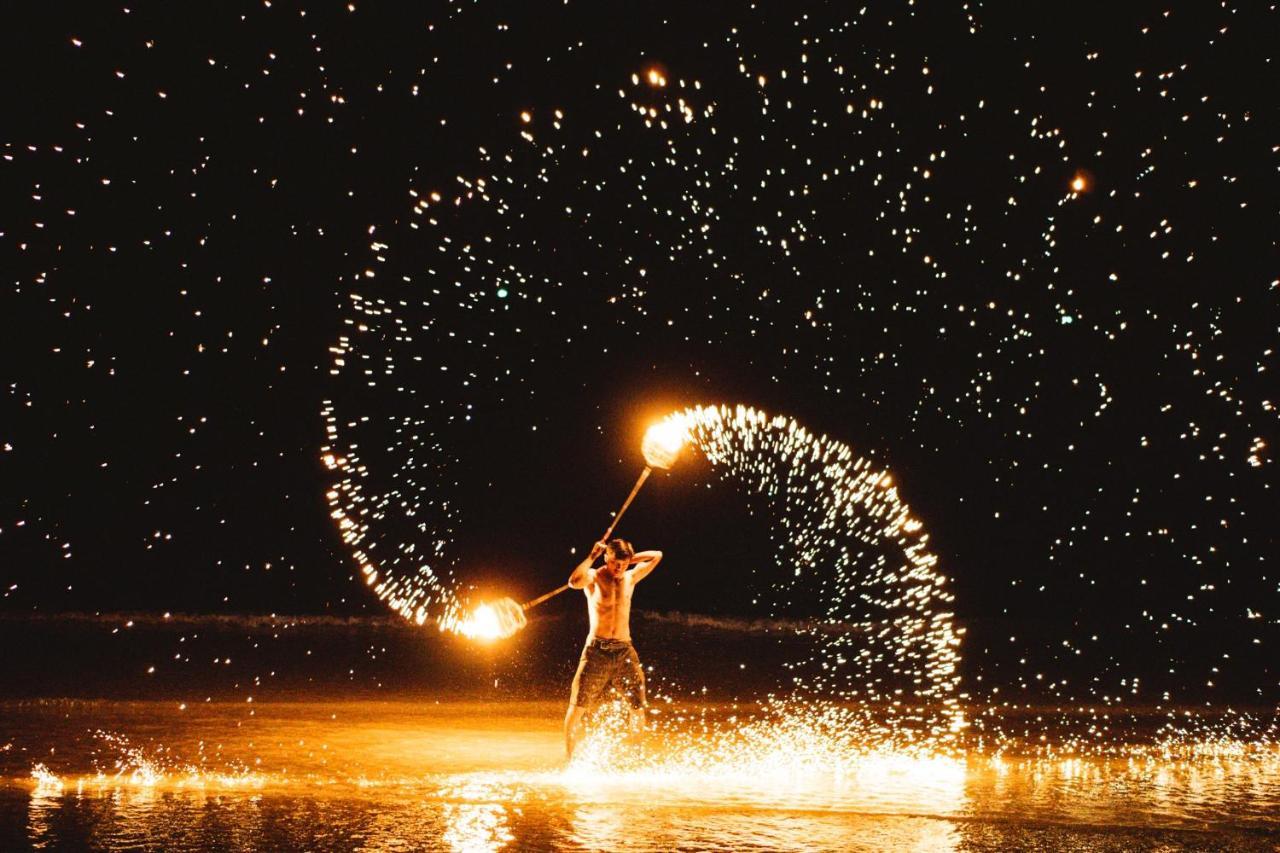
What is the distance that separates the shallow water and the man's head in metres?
1.18

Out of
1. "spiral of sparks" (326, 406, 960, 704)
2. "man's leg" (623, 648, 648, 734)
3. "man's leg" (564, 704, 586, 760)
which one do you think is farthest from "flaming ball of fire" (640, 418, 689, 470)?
"spiral of sparks" (326, 406, 960, 704)

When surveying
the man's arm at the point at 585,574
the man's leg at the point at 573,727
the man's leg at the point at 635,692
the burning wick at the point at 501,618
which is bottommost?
the man's leg at the point at 573,727

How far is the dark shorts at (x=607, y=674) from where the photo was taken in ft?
23.4

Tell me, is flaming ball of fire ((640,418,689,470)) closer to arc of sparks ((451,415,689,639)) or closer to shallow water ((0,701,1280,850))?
arc of sparks ((451,415,689,639))

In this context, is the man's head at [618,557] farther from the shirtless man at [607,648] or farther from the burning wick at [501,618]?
the burning wick at [501,618]

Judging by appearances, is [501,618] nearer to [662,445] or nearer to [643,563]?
[643,563]

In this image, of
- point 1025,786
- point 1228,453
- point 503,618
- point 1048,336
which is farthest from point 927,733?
point 1228,453

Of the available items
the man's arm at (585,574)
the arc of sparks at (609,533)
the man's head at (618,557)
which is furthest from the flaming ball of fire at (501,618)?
the man's head at (618,557)

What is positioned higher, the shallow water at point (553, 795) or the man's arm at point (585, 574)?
the man's arm at point (585, 574)

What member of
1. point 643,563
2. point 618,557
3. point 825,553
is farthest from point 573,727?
point 825,553

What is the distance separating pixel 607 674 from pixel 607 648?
16 cm

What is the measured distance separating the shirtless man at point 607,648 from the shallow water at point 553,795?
34cm

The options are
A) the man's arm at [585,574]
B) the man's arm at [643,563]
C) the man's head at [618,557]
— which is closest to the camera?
the man's arm at [585,574]

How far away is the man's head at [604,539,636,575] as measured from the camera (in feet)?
24.2
